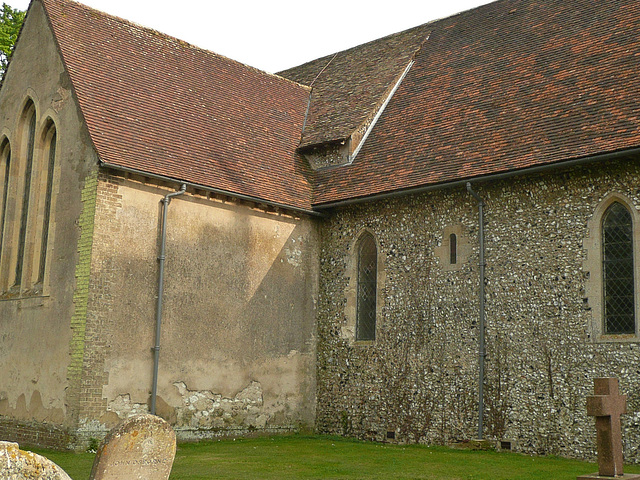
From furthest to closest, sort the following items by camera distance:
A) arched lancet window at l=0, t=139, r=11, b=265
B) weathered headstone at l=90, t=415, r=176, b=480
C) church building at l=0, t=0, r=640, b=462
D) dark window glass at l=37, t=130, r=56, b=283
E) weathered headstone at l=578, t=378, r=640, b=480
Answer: arched lancet window at l=0, t=139, r=11, b=265
dark window glass at l=37, t=130, r=56, b=283
church building at l=0, t=0, r=640, b=462
weathered headstone at l=578, t=378, r=640, b=480
weathered headstone at l=90, t=415, r=176, b=480

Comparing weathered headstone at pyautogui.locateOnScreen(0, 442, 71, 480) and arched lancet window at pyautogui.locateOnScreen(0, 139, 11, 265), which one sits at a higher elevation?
arched lancet window at pyautogui.locateOnScreen(0, 139, 11, 265)

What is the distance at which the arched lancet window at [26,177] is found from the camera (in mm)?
17062

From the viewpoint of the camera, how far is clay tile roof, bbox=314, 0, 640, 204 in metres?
14.9

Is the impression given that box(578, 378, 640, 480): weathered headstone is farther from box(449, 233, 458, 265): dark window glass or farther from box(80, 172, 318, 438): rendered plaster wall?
box(80, 172, 318, 438): rendered plaster wall

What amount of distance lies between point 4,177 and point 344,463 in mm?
10921

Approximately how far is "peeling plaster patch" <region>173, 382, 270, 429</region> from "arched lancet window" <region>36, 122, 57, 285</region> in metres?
4.07

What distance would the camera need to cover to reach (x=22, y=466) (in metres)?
5.79

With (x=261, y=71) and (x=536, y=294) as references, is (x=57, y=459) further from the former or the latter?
(x=261, y=71)

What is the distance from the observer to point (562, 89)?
1612 cm

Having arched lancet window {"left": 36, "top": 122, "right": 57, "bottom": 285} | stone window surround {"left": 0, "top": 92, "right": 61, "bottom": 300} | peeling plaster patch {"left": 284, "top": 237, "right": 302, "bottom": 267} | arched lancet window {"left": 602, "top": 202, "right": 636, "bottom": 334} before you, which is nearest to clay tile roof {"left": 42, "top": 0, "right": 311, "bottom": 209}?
peeling plaster patch {"left": 284, "top": 237, "right": 302, "bottom": 267}

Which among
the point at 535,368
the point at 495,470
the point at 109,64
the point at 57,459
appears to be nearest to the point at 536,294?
the point at 535,368

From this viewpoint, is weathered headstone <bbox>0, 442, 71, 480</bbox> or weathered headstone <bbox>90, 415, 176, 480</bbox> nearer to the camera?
weathered headstone <bbox>0, 442, 71, 480</bbox>

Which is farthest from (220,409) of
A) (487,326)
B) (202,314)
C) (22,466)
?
(22,466)

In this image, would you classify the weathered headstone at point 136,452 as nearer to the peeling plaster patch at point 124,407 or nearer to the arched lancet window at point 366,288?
the peeling plaster patch at point 124,407
